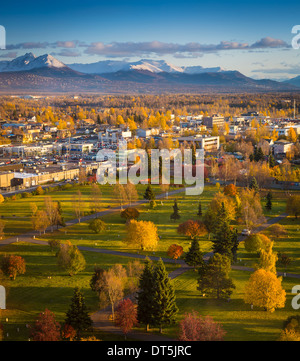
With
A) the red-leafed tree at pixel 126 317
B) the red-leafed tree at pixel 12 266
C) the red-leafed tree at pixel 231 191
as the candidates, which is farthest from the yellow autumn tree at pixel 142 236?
the red-leafed tree at pixel 231 191

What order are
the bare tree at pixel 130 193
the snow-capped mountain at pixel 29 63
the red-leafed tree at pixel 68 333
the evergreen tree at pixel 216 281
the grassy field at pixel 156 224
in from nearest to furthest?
the red-leafed tree at pixel 68 333 < the evergreen tree at pixel 216 281 < the grassy field at pixel 156 224 < the bare tree at pixel 130 193 < the snow-capped mountain at pixel 29 63

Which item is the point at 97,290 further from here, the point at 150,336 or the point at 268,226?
the point at 268,226

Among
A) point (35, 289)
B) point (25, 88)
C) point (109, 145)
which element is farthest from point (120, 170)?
point (25, 88)

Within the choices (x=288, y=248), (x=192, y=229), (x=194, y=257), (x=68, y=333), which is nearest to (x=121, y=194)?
(x=192, y=229)

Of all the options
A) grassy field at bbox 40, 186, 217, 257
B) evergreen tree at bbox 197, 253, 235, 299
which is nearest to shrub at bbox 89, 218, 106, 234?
grassy field at bbox 40, 186, 217, 257

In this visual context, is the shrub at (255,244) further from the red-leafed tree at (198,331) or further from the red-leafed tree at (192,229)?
the red-leafed tree at (198,331)

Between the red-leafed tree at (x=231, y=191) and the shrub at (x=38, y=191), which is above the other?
the red-leafed tree at (x=231, y=191)

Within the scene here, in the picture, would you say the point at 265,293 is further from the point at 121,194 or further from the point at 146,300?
the point at 121,194

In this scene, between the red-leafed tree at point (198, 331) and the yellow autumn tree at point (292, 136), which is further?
the yellow autumn tree at point (292, 136)
